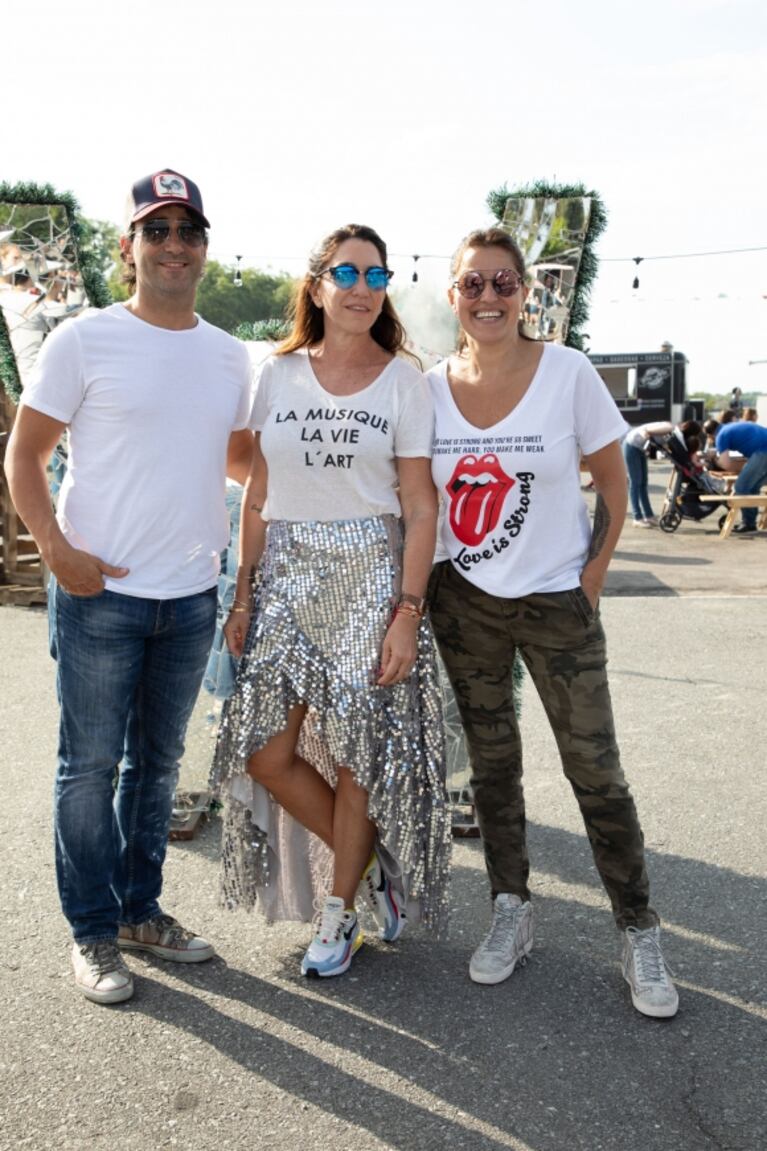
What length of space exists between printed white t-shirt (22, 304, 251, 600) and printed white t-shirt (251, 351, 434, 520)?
17 centimetres

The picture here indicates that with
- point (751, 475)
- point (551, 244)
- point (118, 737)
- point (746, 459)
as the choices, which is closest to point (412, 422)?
point (118, 737)

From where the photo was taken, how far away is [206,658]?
3.33 meters

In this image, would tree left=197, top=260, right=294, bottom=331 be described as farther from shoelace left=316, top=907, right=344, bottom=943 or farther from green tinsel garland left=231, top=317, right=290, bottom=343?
shoelace left=316, top=907, right=344, bottom=943

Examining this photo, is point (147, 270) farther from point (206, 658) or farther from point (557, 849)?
point (557, 849)

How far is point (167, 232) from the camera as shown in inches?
118

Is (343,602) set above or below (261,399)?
below

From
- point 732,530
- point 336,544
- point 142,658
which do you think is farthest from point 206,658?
point 732,530

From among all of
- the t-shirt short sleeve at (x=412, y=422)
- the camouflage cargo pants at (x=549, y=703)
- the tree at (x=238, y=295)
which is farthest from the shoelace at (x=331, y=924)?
the tree at (x=238, y=295)

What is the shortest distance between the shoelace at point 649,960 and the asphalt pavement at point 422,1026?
0.10 metres

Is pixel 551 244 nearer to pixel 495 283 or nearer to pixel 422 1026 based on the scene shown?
pixel 495 283

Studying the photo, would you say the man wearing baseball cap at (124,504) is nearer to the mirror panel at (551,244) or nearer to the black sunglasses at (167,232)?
the black sunglasses at (167,232)

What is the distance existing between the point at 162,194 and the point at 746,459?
14342 millimetres

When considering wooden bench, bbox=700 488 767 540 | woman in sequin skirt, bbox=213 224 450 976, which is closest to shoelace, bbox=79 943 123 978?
woman in sequin skirt, bbox=213 224 450 976

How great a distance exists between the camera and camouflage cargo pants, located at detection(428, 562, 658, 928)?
10.1 feet
